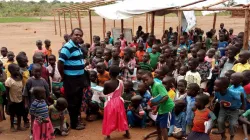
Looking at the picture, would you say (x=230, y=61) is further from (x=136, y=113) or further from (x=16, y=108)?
(x=16, y=108)

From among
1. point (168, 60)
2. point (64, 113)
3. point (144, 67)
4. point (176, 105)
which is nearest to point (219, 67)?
point (168, 60)

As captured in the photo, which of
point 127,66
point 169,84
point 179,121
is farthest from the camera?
point 127,66

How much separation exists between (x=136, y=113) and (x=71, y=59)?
5.07 ft

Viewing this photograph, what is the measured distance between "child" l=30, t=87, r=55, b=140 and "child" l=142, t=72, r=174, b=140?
157 cm

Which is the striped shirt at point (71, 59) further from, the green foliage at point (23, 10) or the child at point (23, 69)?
the green foliage at point (23, 10)

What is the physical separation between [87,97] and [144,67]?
165 centimetres

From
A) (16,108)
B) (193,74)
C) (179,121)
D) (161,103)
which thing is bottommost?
(179,121)

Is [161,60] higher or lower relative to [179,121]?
higher

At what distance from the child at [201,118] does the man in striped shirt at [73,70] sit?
2.07m

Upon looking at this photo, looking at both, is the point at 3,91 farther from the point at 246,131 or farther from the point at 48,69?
the point at 246,131

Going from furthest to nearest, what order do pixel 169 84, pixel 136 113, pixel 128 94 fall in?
pixel 128 94
pixel 136 113
pixel 169 84

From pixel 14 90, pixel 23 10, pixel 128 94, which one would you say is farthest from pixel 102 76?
pixel 23 10

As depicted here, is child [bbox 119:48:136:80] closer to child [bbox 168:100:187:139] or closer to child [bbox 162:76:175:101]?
child [bbox 162:76:175:101]

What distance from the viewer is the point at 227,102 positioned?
4422 millimetres
